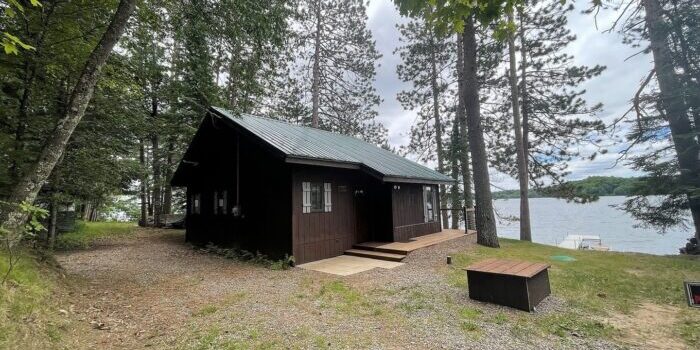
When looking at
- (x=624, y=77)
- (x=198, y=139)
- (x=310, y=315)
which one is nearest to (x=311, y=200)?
(x=310, y=315)

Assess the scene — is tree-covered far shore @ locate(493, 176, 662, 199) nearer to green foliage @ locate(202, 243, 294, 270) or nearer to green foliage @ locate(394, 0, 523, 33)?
green foliage @ locate(394, 0, 523, 33)

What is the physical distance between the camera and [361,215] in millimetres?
9758

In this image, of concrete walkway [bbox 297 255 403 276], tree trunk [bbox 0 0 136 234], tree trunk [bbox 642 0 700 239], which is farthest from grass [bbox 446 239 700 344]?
tree trunk [bbox 0 0 136 234]

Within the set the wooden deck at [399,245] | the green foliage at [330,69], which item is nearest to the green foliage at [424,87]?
the green foliage at [330,69]

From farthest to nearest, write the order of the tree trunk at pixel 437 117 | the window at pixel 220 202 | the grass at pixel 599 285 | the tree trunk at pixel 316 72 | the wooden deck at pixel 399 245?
the tree trunk at pixel 437 117 → the tree trunk at pixel 316 72 → the window at pixel 220 202 → the wooden deck at pixel 399 245 → the grass at pixel 599 285

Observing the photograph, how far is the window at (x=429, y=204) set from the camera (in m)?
11.9

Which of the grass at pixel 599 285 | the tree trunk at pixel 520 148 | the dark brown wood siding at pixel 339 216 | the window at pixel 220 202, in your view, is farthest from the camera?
the tree trunk at pixel 520 148

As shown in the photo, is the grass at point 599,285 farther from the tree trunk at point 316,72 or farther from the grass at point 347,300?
the tree trunk at point 316,72

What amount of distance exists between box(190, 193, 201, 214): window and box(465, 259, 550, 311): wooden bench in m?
9.58

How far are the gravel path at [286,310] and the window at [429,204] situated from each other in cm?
456

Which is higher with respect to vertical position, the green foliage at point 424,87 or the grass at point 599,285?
the green foliage at point 424,87

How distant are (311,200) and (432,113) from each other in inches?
486

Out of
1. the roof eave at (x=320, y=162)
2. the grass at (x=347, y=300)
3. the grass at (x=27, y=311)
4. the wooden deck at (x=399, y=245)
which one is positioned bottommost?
the grass at (x=347, y=300)

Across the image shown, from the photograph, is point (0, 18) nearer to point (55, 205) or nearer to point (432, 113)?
point (55, 205)
